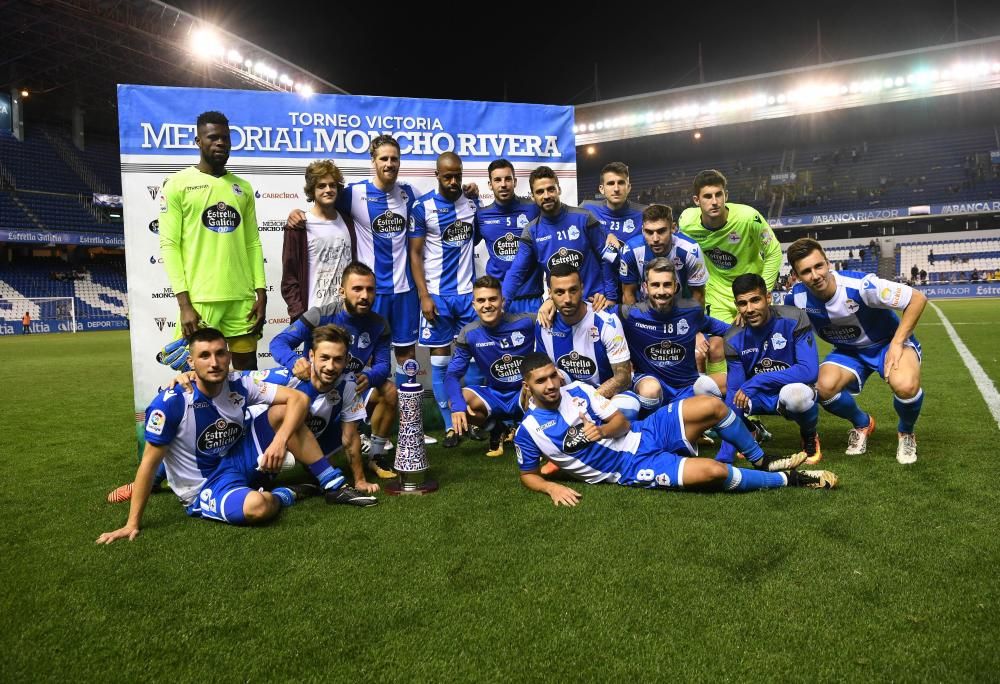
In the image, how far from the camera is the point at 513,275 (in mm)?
5203

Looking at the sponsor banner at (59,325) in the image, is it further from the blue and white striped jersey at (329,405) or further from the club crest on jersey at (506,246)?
the blue and white striped jersey at (329,405)

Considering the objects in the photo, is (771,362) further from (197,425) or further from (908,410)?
(197,425)

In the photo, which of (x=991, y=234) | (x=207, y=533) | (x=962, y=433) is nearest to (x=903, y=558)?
(x=962, y=433)

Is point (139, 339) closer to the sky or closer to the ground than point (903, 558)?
closer to the sky

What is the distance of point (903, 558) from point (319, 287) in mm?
4295

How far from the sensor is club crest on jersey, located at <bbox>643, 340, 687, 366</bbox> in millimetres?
4590

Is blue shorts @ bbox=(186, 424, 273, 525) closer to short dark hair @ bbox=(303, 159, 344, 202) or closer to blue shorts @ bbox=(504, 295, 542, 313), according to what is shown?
short dark hair @ bbox=(303, 159, 344, 202)

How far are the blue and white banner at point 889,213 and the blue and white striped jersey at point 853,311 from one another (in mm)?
31885

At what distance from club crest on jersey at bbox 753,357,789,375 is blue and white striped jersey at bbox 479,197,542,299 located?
1.88 meters

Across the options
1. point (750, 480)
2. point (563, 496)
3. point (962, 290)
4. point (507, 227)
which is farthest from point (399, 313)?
point (962, 290)

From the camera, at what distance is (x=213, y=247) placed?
4.21 metres

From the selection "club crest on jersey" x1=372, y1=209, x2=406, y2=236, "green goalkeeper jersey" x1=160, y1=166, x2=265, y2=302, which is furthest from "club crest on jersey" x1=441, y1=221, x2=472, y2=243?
"green goalkeeper jersey" x1=160, y1=166, x2=265, y2=302

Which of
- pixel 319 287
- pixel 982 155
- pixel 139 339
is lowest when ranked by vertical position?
pixel 139 339

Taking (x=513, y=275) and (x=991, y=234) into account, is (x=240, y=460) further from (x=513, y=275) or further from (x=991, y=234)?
(x=991, y=234)
